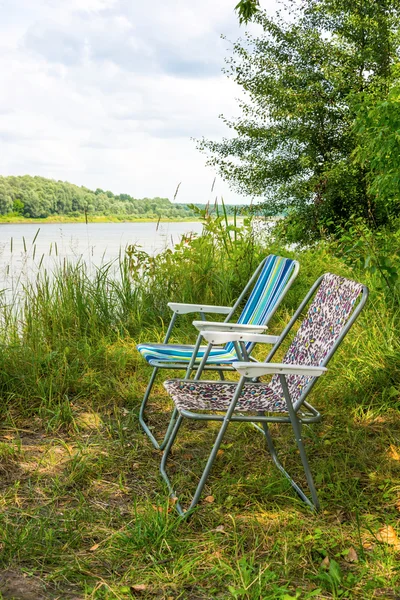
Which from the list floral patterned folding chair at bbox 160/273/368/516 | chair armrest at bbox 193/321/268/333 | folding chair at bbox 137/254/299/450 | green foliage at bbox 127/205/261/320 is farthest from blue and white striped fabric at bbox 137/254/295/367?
green foliage at bbox 127/205/261/320

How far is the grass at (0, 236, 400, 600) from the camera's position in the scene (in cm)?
207

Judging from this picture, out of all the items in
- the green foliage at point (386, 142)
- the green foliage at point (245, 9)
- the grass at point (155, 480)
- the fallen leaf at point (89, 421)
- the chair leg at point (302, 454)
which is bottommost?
the fallen leaf at point (89, 421)

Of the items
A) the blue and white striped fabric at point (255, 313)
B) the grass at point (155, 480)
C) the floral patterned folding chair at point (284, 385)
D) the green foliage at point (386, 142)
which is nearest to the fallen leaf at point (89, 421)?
the grass at point (155, 480)

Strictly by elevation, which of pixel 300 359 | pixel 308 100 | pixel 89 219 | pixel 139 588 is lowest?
pixel 139 588

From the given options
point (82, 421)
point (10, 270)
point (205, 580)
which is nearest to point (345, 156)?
point (10, 270)

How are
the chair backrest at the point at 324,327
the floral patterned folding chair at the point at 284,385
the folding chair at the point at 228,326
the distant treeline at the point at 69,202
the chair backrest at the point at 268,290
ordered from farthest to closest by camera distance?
the distant treeline at the point at 69,202 < the chair backrest at the point at 268,290 < the folding chair at the point at 228,326 < the chair backrest at the point at 324,327 < the floral patterned folding chair at the point at 284,385

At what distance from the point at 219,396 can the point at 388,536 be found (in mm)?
920

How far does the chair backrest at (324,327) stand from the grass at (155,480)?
479 mm

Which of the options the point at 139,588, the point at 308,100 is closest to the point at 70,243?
the point at 139,588

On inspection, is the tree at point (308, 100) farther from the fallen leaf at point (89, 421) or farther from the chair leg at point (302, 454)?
the chair leg at point (302, 454)

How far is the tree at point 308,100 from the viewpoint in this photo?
13445 millimetres

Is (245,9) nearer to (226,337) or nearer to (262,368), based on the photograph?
(226,337)

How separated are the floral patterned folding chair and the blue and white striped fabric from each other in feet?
1.06

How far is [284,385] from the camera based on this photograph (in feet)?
7.71
